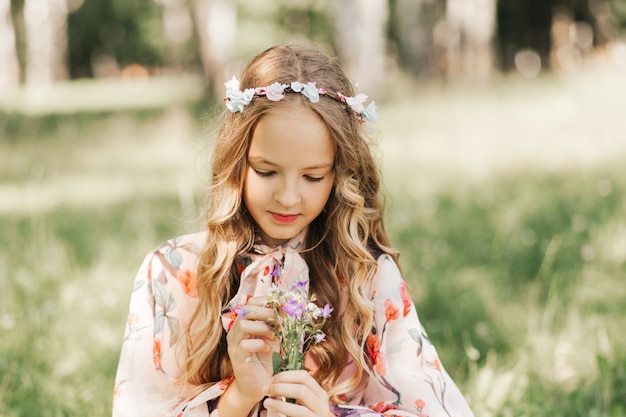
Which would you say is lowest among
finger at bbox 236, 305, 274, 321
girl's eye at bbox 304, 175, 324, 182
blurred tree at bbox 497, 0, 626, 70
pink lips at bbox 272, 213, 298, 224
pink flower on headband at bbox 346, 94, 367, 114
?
finger at bbox 236, 305, 274, 321

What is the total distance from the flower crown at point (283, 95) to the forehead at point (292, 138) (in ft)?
0.14

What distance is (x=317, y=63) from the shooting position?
2.18 meters

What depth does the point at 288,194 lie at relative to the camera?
1991mm

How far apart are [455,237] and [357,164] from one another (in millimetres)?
2383

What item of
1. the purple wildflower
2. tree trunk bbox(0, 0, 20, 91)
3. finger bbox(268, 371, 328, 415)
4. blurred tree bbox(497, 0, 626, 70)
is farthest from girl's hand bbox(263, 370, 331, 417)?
blurred tree bbox(497, 0, 626, 70)

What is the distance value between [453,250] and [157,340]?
2371 millimetres

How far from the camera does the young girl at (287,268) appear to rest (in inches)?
80.7

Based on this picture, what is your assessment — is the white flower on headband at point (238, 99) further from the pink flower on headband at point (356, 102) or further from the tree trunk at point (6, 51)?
the tree trunk at point (6, 51)

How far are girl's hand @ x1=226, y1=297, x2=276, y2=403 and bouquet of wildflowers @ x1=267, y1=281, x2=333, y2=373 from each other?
5 cm

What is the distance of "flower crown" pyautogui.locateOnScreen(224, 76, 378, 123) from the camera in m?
2.04

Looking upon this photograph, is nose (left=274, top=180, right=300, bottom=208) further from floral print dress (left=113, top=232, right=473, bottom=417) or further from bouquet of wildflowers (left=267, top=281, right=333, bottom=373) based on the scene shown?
floral print dress (left=113, top=232, right=473, bottom=417)

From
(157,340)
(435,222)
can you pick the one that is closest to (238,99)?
(157,340)

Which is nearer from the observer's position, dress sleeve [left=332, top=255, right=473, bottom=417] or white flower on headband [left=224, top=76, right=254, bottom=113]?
white flower on headband [left=224, top=76, right=254, bottom=113]

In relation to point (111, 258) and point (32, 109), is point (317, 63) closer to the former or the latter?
point (111, 258)
